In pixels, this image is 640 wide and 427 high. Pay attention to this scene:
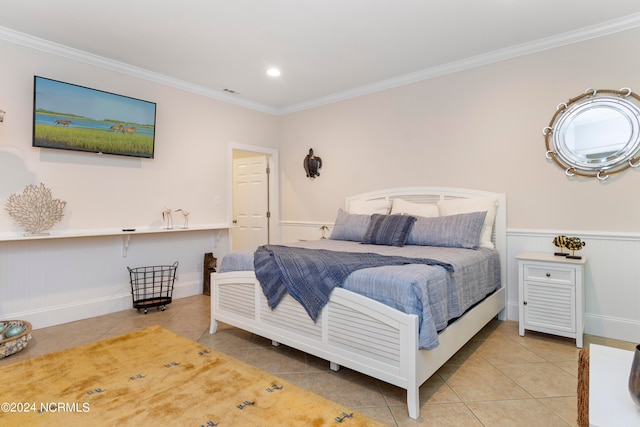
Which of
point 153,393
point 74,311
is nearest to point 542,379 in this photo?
point 153,393

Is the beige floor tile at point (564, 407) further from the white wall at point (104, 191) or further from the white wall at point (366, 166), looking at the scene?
the white wall at point (104, 191)

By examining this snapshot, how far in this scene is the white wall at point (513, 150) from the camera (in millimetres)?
2832

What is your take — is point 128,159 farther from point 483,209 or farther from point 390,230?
point 483,209

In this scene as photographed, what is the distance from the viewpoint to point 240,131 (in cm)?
482

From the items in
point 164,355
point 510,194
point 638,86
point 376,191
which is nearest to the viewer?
point 164,355

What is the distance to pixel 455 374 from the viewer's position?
7.39ft

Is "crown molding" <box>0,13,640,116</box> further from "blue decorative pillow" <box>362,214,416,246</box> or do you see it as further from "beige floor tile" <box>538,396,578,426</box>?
"beige floor tile" <box>538,396,578,426</box>

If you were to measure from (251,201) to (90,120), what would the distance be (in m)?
2.60

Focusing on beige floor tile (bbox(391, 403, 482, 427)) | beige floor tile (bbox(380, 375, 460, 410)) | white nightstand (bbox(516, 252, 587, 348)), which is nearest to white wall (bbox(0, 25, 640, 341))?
white nightstand (bbox(516, 252, 587, 348))

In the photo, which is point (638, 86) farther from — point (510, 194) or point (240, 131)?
point (240, 131)

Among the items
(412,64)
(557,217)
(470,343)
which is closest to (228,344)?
(470,343)

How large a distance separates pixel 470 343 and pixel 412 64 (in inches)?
113

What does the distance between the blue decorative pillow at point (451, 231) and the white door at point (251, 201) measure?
2775 mm

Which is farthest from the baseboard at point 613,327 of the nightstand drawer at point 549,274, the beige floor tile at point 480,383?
the beige floor tile at point 480,383
